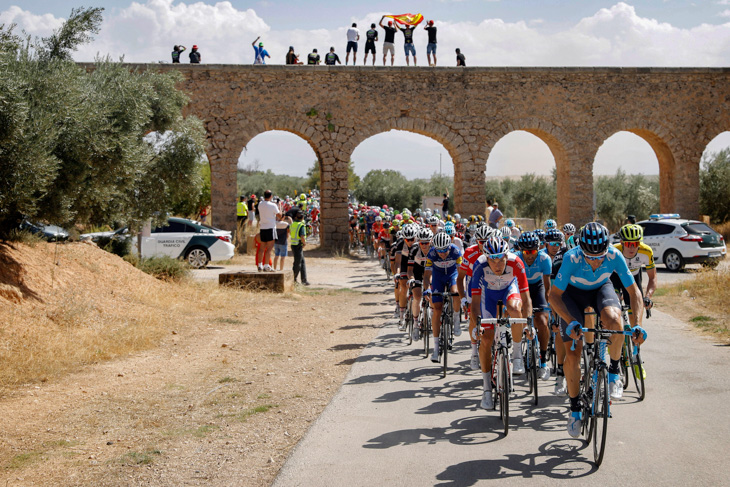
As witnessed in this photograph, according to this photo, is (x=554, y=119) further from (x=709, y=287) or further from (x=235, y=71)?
(x=709, y=287)

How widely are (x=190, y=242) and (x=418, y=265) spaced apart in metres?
11.5

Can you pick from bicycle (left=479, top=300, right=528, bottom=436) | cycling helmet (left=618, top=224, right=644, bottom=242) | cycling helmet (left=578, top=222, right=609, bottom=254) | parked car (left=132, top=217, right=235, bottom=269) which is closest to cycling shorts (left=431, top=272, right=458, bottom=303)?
cycling helmet (left=618, top=224, right=644, bottom=242)

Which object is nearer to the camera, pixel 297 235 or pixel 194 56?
pixel 297 235

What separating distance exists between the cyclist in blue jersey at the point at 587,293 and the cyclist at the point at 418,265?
3.52 metres

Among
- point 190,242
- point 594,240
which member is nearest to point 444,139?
point 190,242

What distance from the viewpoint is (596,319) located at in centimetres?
587

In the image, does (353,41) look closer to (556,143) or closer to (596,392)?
(556,143)

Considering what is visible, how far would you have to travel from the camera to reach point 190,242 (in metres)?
20.2

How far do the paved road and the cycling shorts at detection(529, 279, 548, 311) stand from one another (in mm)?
858

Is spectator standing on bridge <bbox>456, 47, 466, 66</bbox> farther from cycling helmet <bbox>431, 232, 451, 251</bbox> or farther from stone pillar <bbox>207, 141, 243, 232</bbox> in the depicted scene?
cycling helmet <bbox>431, 232, 451, 251</bbox>

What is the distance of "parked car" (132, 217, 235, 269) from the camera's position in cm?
1984

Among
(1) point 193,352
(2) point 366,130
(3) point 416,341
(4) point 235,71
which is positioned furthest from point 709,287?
(4) point 235,71

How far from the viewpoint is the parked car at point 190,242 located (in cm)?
1984

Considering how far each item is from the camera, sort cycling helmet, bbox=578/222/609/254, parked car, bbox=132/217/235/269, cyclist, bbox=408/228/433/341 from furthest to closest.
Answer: parked car, bbox=132/217/235/269 → cyclist, bbox=408/228/433/341 → cycling helmet, bbox=578/222/609/254
